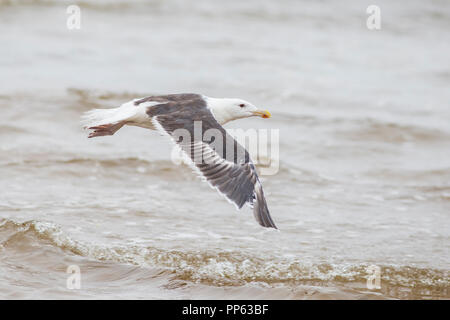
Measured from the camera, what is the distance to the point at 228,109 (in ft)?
20.4

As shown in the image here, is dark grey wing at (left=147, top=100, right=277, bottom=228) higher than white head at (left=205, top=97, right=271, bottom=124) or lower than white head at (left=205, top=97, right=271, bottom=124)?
lower

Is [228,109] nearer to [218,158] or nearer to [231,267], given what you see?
[218,158]

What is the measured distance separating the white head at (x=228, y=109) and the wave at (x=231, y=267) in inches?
41.5

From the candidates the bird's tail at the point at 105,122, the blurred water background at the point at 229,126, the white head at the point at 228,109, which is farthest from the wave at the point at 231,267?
the white head at the point at 228,109

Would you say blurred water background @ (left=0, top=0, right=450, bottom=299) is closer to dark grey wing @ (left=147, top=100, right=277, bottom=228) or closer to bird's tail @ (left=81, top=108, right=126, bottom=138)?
dark grey wing @ (left=147, top=100, right=277, bottom=228)

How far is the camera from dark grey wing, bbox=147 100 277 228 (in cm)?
520

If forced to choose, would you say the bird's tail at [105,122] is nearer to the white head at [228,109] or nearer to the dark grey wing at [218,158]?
the dark grey wing at [218,158]

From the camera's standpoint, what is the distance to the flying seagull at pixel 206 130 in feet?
17.1

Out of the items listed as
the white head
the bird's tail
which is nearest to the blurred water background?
the bird's tail

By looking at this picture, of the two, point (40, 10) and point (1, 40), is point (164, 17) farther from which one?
point (1, 40)

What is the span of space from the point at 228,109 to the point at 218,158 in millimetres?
977

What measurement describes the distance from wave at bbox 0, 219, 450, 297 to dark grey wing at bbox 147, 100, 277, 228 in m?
0.63

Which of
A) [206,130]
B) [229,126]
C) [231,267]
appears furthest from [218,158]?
[229,126]

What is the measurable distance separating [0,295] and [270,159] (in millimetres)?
4647
